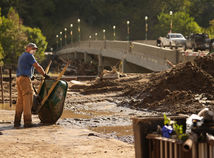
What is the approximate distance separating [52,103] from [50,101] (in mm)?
69

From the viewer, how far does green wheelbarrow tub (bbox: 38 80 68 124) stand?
1319 cm

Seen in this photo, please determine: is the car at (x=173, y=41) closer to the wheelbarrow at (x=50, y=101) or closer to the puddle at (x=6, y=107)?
the puddle at (x=6, y=107)

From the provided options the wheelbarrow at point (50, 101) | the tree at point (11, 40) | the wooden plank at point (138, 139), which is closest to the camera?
the wooden plank at point (138, 139)

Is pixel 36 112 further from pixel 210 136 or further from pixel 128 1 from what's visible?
pixel 128 1

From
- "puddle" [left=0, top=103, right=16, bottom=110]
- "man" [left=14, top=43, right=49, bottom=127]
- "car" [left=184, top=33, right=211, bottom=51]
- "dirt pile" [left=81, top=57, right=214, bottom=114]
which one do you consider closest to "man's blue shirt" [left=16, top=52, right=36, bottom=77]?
"man" [left=14, top=43, right=49, bottom=127]

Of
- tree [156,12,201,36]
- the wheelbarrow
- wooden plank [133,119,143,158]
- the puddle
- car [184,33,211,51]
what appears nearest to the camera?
wooden plank [133,119,143,158]

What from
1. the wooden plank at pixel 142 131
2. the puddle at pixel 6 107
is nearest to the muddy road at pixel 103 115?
the puddle at pixel 6 107

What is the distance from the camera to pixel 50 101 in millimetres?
13203

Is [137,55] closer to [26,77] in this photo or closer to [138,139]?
[26,77]

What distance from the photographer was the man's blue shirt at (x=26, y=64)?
12.4m

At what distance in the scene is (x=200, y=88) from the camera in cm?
1780

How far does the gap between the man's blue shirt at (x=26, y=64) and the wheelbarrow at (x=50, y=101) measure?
30.9 inches

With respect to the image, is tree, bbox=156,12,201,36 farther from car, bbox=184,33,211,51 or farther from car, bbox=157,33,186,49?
car, bbox=184,33,211,51

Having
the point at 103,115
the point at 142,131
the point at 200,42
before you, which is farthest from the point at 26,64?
the point at 200,42
